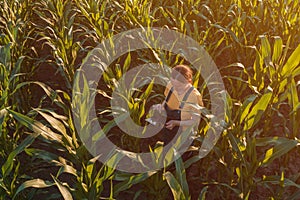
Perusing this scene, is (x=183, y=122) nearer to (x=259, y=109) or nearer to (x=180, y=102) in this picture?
(x=180, y=102)

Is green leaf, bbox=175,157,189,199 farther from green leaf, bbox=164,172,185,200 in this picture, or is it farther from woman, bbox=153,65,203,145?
woman, bbox=153,65,203,145

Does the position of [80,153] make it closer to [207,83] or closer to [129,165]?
[129,165]

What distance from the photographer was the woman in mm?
2373

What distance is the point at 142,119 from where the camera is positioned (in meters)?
3.55

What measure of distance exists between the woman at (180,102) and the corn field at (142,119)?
0.10m

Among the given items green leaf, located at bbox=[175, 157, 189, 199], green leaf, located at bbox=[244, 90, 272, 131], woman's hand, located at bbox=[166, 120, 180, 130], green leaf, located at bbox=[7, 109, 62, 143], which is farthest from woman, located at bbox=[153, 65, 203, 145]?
green leaf, located at bbox=[7, 109, 62, 143]

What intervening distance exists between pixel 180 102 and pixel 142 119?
114cm

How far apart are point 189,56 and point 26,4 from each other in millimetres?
2236

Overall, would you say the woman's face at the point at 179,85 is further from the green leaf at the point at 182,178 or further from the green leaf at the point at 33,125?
the green leaf at the point at 33,125

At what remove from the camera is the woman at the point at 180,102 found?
2.37 meters

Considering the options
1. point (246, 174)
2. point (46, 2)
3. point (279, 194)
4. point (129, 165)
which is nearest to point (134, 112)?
point (129, 165)

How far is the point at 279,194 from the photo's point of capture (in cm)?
222

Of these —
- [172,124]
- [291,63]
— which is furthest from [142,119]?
[291,63]

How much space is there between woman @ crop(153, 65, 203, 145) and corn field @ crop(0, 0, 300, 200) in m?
0.10
